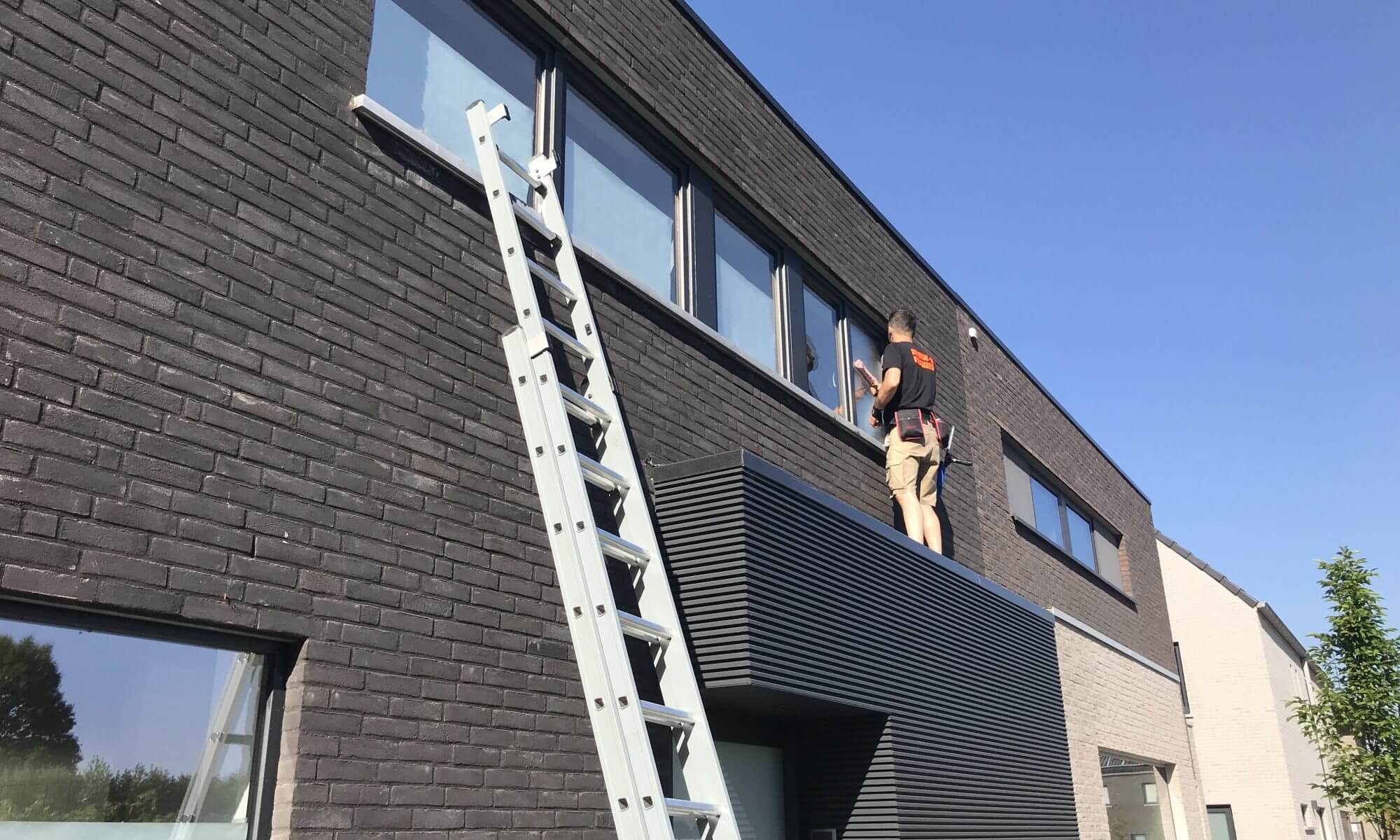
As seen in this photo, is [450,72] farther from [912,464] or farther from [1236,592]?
[1236,592]

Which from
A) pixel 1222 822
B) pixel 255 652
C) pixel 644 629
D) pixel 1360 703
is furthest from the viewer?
pixel 1222 822

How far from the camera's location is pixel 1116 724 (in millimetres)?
12562

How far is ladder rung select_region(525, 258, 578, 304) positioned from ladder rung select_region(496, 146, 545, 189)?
40cm

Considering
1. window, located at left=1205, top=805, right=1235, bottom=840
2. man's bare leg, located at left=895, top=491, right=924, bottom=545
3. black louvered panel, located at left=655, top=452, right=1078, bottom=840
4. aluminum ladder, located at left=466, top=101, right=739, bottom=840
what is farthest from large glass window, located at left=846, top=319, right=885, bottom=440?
window, located at left=1205, top=805, right=1235, bottom=840

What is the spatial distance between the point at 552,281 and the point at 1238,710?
22.3m

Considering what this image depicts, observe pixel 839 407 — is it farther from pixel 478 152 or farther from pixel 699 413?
pixel 478 152

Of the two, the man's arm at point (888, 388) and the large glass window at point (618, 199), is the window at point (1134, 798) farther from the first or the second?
the large glass window at point (618, 199)

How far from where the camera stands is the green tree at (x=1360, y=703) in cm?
1744

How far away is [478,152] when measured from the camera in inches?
201

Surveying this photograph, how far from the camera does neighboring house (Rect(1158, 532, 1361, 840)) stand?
22.1 metres


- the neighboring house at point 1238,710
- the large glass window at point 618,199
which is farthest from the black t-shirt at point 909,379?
the neighboring house at point 1238,710

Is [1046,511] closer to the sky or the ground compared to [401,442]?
closer to the sky

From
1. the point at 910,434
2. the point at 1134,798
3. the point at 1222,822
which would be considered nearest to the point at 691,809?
the point at 910,434

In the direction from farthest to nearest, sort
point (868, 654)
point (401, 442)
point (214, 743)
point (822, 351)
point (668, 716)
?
point (822, 351) < point (868, 654) < point (401, 442) < point (668, 716) < point (214, 743)
